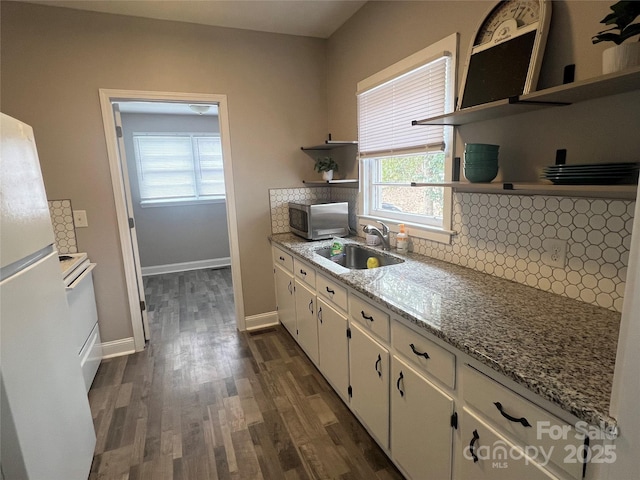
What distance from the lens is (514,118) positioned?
158cm

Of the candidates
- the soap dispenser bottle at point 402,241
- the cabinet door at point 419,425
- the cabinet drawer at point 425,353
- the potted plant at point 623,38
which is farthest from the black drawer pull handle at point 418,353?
the potted plant at point 623,38

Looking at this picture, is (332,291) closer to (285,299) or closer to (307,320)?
(307,320)

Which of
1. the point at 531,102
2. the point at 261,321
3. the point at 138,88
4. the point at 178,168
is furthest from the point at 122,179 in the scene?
the point at 531,102

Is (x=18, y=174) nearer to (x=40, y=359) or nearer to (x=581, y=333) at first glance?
(x=40, y=359)

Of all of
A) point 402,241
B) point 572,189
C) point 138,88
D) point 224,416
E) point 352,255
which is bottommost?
point 224,416

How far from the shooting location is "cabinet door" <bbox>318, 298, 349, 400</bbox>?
2014 mm

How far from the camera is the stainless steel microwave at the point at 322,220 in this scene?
2.88m

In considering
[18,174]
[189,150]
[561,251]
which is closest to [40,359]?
[18,174]

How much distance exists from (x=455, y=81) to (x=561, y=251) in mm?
1044

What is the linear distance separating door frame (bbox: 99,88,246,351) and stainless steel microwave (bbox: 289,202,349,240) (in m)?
0.65

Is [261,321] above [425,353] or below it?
below

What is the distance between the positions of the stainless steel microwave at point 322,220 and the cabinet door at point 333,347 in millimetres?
791

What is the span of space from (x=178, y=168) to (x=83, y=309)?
348 cm

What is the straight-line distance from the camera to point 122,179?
2854 mm
